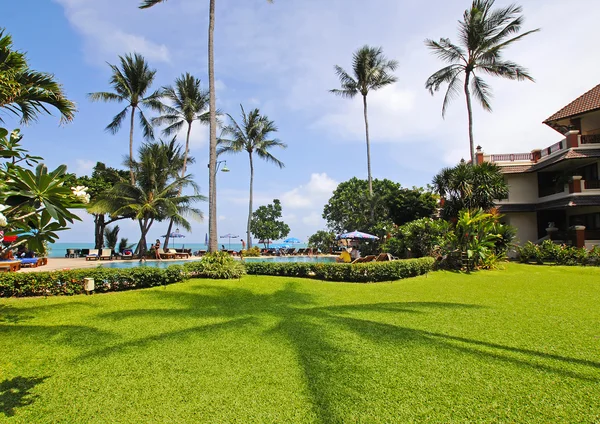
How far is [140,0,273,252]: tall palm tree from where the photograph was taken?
1280 centimetres

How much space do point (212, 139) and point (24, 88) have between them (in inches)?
328

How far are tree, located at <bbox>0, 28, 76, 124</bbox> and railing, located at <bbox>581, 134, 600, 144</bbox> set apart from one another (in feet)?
78.7

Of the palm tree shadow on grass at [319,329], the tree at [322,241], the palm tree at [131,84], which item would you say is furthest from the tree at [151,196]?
the palm tree shadow on grass at [319,329]

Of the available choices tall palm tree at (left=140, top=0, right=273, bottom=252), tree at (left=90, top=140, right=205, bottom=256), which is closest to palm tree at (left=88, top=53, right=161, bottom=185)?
tree at (left=90, top=140, right=205, bottom=256)

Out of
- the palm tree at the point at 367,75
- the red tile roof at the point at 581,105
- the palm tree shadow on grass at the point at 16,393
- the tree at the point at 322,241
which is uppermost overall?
the palm tree at the point at 367,75

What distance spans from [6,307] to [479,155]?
25.2 m

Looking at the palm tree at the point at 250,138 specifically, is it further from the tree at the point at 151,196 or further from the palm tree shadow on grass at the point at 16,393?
the palm tree shadow on grass at the point at 16,393

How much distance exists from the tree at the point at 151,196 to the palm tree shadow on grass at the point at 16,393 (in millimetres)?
19432

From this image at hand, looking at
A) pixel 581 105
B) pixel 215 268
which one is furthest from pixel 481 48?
pixel 215 268

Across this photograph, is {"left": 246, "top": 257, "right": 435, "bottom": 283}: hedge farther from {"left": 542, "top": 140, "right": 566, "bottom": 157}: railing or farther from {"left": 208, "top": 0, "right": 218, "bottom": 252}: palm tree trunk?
{"left": 542, "top": 140, "right": 566, "bottom": 157}: railing

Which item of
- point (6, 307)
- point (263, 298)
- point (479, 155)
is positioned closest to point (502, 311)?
point (263, 298)

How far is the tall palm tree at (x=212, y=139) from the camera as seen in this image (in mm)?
12797

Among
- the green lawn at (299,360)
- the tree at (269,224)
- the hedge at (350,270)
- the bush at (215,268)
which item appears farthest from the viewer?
the tree at (269,224)

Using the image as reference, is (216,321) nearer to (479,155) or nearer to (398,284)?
(398,284)
